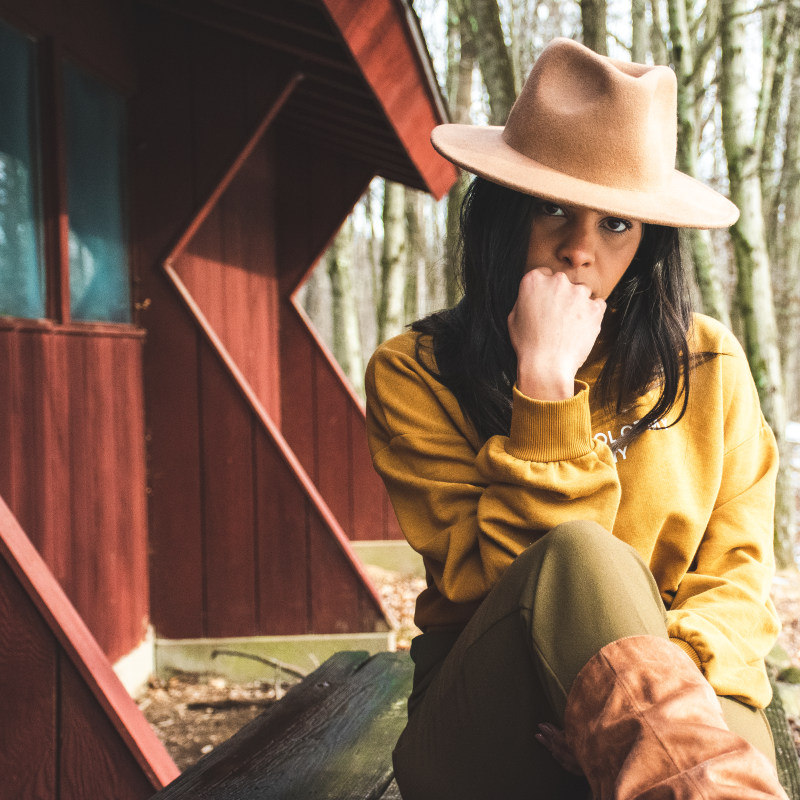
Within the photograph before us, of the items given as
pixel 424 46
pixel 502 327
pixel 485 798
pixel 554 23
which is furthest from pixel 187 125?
pixel 554 23

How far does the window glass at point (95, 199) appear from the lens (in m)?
3.69

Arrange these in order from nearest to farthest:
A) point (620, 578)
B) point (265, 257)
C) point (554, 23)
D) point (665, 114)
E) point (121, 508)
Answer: point (620, 578), point (665, 114), point (121, 508), point (265, 257), point (554, 23)

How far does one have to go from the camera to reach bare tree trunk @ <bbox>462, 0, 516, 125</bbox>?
19.6ft

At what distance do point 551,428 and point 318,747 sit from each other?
1.06 metres

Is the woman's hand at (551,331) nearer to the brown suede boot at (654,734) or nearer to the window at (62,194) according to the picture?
the brown suede boot at (654,734)

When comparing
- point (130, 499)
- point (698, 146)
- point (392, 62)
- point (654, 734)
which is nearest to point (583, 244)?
point (654, 734)

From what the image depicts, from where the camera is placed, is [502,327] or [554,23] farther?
[554,23]

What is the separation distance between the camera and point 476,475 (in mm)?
1856

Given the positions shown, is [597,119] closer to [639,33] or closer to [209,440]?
[209,440]

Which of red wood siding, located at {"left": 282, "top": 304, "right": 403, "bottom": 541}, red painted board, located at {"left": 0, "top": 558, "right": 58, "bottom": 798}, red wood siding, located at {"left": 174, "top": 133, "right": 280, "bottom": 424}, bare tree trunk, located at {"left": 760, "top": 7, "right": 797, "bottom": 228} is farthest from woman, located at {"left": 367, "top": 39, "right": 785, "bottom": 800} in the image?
bare tree trunk, located at {"left": 760, "top": 7, "right": 797, "bottom": 228}

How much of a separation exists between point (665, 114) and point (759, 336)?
212 inches

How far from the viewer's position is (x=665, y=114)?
187 cm

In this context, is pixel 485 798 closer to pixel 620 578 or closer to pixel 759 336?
pixel 620 578

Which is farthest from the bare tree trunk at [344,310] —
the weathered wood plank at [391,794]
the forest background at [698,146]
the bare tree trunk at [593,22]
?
the weathered wood plank at [391,794]
